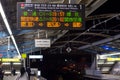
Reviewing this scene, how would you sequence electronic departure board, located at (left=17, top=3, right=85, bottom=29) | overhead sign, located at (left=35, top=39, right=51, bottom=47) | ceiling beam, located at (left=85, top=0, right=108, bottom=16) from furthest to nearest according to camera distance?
overhead sign, located at (left=35, top=39, right=51, bottom=47), ceiling beam, located at (left=85, top=0, right=108, bottom=16), electronic departure board, located at (left=17, top=3, right=85, bottom=29)

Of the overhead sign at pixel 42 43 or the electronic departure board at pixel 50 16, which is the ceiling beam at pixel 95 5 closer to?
the electronic departure board at pixel 50 16

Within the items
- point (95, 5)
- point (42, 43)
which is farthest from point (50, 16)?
point (42, 43)

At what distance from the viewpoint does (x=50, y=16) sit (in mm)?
11828

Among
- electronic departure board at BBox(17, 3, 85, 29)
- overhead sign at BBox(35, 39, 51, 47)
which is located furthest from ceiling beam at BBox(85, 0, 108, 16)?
overhead sign at BBox(35, 39, 51, 47)

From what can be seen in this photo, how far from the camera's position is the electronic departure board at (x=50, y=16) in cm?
1169

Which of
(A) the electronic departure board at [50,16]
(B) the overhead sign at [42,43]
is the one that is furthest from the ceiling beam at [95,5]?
(B) the overhead sign at [42,43]

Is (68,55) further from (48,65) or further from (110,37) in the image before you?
(110,37)

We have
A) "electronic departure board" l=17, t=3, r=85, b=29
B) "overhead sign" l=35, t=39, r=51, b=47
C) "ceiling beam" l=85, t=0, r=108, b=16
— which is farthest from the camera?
"overhead sign" l=35, t=39, r=51, b=47

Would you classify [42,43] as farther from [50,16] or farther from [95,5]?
[50,16]

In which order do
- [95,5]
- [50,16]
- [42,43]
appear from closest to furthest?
[50,16] < [95,5] < [42,43]

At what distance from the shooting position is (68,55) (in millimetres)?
46094

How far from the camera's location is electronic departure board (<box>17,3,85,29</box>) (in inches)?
460

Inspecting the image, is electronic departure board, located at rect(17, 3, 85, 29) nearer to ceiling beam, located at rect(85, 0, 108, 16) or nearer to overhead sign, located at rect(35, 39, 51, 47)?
ceiling beam, located at rect(85, 0, 108, 16)

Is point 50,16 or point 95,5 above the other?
point 95,5
